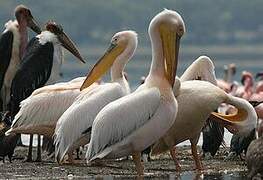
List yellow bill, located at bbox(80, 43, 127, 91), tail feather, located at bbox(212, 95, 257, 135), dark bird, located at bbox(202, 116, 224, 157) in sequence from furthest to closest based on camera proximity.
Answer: dark bird, located at bbox(202, 116, 224, 157) → yellow bill, located at bbox(80, 43, 127, 91) → tail feather, located at bbox(212, 95, 257, 135)

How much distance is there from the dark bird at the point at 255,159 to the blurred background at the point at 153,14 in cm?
10234

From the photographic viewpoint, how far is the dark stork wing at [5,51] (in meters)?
17.8

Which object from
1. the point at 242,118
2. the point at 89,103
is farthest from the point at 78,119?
the point at 242,118

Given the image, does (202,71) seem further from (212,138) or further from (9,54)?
(9,54)

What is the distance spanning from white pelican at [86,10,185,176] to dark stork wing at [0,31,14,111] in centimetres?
535

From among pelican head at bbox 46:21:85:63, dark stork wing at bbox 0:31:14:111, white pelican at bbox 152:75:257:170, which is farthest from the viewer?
dark stork wing at bbox 0:31:14:111

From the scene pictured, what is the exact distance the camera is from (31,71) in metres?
16.3

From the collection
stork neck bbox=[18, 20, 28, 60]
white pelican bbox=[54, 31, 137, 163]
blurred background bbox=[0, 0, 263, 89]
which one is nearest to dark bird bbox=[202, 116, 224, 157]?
white pelican bbox=[54, 31, 137, 163]

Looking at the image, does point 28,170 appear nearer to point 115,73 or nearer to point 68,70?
point 115,73

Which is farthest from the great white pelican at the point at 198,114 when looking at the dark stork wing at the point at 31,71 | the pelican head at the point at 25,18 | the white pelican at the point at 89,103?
the pelican head at the point at 25,18

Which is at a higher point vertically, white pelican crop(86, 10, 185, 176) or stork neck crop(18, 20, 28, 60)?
stork neck crop(18, 20, 28, 60)

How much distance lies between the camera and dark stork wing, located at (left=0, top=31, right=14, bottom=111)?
703 inches

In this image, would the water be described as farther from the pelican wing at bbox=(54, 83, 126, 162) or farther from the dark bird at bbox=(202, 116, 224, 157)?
the pelican wing at bbox=(54, 83, 126, 162)

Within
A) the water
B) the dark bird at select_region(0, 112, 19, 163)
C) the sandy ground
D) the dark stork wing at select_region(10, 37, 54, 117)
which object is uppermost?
the dark stork wing at select_region(10, 37, 54, 117)
